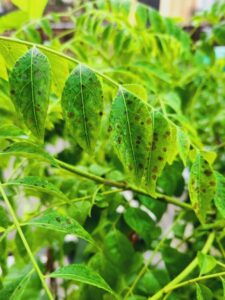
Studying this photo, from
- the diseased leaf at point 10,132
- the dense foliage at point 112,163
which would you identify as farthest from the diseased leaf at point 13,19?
the diseased leaf at point 10,132

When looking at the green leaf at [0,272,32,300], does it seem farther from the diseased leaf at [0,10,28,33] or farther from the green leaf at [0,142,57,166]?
the diseased leaf at [0,10,28,33]

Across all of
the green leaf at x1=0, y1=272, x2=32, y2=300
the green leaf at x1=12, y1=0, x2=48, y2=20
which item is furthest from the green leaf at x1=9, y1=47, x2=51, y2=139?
the green leaf at x1=12, y1=0, x2=48, y2=20

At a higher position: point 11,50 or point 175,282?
point 11,50

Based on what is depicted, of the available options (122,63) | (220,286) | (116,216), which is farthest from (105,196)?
(122,63)

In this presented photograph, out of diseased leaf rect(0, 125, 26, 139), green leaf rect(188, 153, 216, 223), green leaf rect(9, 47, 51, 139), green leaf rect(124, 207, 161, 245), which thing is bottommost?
green leaf rect(124, 207, 161, 245)

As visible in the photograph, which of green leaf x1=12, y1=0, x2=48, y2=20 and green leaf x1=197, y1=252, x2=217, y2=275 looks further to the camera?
green leaf x1=12, y1=0, x2=48, y2=20

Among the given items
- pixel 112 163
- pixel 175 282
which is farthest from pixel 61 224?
pixel 112 163

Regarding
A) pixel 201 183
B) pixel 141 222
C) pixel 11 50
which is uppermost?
pixel 11 50

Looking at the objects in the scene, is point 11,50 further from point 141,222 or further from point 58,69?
point 141,222
